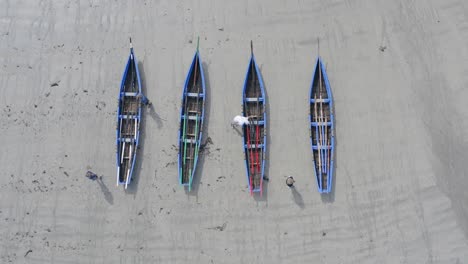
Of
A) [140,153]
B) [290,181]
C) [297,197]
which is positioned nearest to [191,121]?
[140,153]

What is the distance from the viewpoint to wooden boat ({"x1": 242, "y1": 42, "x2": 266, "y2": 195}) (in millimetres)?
10141

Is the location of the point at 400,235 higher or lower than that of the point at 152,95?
lower

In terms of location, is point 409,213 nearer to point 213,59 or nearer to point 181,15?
point 213,59

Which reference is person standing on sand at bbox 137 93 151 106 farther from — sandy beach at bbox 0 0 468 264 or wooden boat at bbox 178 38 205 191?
wooden boat at bbox 178 38 205 191

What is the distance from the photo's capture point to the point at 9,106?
34.4 ft

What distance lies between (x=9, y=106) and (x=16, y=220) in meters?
3.22

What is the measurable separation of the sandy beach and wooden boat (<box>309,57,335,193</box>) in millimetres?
254

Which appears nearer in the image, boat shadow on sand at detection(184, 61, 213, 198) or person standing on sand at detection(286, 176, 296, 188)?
person standing on sand at detection(286, 176, 296, 188)

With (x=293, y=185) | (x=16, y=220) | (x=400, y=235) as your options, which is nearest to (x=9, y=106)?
(x=16, y=220)

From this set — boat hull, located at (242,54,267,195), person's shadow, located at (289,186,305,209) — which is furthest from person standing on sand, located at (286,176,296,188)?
boat hull, located at (242,54,267,195)

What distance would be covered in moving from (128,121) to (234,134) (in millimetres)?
3001

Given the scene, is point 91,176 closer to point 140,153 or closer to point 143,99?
point 140,153

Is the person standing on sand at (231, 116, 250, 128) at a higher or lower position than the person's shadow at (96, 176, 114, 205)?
higher

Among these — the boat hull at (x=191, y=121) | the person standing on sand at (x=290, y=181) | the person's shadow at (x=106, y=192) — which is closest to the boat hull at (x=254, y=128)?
the person standing on sand at (x=290, y=181)
